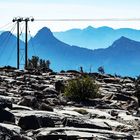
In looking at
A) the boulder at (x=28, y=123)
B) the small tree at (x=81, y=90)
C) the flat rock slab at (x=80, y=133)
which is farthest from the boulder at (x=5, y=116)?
the small tree at (x=81, y=90)

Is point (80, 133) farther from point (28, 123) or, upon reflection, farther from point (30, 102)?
point (30, 102)

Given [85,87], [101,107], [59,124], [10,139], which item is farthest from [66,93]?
[10,139]

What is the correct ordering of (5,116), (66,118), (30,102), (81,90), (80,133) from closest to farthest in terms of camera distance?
(80,133) → (5,116) → (66,118) → (30,102) → (81,90)

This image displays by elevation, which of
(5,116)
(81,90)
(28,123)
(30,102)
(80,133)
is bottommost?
(80,133)

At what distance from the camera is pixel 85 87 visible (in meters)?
27.6

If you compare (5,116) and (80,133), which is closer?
(80,133)

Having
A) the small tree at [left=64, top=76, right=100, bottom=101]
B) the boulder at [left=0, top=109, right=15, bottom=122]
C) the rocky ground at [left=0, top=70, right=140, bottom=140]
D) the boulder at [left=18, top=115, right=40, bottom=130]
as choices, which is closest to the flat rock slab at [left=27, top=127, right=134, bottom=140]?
the rocky ground at [left=0, top=70, right=140, bottom=140]

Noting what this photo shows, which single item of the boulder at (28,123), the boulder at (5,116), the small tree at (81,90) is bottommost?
the boulder at (28,123)

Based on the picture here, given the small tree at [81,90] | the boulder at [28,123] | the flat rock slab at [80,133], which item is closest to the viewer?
the flat rock slab at [80,133]

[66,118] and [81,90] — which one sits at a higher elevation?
[81,90]

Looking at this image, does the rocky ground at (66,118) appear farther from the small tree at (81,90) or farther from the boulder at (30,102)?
the small tree at (81,90)

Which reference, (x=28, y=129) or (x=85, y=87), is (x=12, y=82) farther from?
(x=28, y=129)

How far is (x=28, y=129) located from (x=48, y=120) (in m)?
1.47

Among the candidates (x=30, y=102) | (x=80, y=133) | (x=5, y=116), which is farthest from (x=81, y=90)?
(x=80, y=133)
